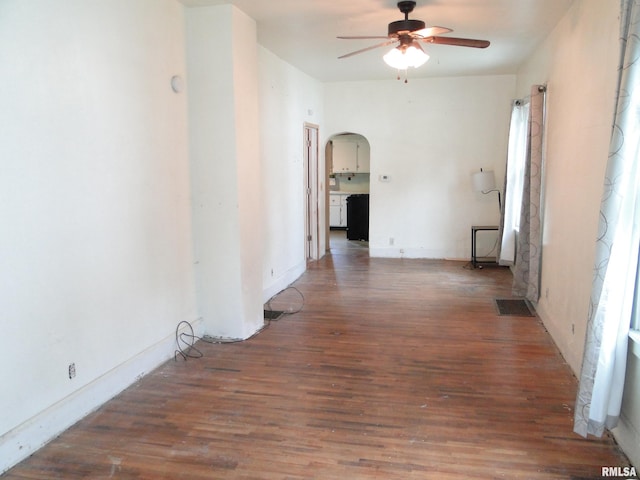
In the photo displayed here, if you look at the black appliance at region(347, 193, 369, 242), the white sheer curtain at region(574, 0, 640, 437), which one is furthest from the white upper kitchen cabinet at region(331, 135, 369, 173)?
the white sheer curtain at region(574, 0, 640, 437)

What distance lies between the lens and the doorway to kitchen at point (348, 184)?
9.65 m

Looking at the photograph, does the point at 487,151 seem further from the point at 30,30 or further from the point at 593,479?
the point at 30,30

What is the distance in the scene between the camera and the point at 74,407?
2.73 metres

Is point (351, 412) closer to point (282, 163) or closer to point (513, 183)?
point (282, 163)

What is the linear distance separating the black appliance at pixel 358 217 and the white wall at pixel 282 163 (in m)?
2.74

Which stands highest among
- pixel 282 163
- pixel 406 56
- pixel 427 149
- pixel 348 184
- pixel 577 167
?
pixel 406 56

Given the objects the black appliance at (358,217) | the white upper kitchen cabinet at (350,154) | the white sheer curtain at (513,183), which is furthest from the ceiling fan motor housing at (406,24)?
the white upper kitchen cabinet at (350,154)

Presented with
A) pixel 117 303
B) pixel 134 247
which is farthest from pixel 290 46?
pixel 117 303

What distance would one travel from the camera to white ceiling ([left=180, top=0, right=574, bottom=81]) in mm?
3801

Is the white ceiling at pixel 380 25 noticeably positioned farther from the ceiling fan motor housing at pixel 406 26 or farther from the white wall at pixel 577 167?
the white wall at pixel 577 167

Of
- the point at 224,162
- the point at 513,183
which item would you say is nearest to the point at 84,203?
the point at 224,162

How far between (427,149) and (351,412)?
5484 millimetres

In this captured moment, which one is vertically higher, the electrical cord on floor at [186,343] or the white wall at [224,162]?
the white wall at [224,162]

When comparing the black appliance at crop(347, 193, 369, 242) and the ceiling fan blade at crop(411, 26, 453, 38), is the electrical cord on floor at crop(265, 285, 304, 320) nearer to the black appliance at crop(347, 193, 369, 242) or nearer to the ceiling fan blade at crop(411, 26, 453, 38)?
the ceiling fan blade at crop(411, 26, 453, 38)
